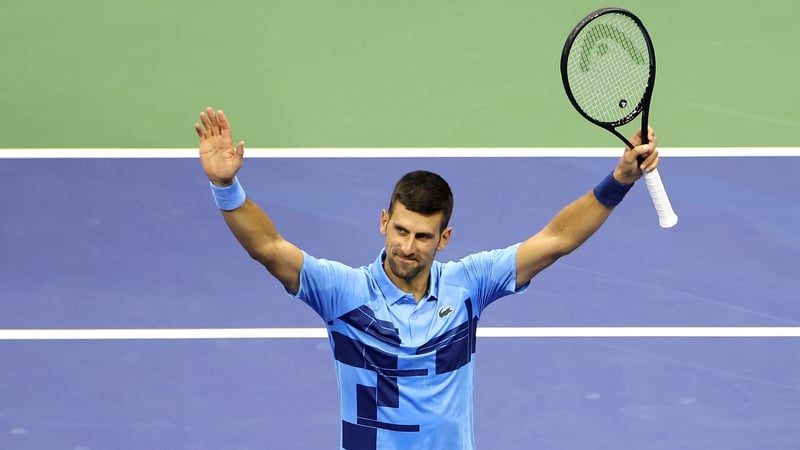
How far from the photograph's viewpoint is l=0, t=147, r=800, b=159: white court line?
11.6 m

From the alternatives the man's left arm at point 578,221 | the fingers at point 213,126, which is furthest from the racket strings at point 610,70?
the fingers at point 213,126

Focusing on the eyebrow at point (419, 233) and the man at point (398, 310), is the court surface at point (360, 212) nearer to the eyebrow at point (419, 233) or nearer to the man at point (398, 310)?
the man at point (398, 310)

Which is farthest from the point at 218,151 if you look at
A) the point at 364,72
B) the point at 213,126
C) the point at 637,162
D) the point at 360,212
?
the point at 364,72

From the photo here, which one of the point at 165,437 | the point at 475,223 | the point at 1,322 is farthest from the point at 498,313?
the point at 1,322

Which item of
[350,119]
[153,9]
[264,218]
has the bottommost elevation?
[264,218]

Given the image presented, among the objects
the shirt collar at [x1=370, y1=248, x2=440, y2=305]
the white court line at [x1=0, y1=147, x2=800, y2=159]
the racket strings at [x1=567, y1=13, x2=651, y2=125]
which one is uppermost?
the racket strings at [x1=567, y1=13, x2=651, y2=125]

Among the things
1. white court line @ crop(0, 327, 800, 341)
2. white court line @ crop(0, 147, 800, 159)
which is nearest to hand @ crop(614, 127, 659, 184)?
white court line @ crop(0, 327, 800, 341)

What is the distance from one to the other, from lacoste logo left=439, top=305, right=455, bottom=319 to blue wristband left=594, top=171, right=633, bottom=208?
0.77 meters

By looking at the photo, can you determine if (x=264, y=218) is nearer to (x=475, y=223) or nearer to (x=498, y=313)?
(x=498, y=313)

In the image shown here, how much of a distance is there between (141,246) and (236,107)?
6.91ft

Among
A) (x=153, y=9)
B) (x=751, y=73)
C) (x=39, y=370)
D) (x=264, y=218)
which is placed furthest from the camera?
(x=153, y=9)

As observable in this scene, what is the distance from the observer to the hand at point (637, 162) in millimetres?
6086

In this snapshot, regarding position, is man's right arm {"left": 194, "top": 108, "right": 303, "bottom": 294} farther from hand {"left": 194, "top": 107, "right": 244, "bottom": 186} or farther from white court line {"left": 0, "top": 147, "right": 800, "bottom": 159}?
white court line {"left": 0, "top": 147, "right": 800, "bottom": 159}

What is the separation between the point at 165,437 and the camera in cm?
875
